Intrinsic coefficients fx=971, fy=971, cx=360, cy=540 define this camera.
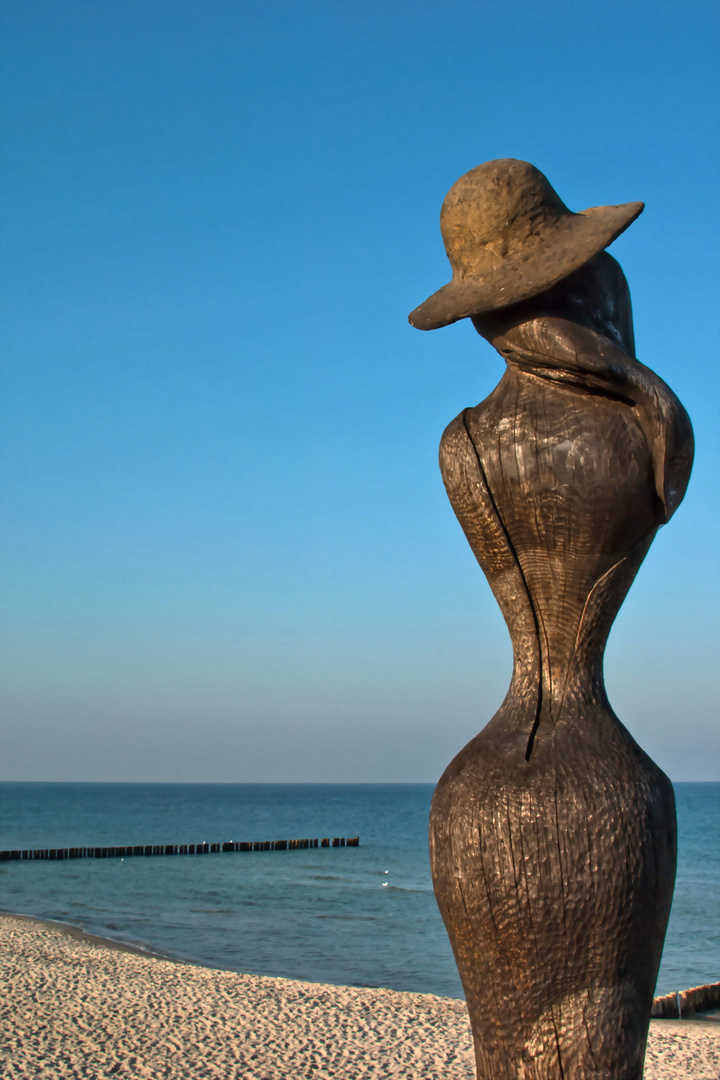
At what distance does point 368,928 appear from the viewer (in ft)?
80.1

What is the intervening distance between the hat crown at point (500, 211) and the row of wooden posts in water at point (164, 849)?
41.7 m

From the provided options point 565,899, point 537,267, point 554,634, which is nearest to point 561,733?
point 554,634

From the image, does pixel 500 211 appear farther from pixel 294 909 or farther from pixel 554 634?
pixel 294 909

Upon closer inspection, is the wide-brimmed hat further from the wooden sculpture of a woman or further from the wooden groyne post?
the wooden groyne post

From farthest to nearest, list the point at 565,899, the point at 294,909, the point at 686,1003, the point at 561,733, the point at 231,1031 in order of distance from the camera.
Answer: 1. the point at 294,909
2. the point at 686,1003
3. the point at 231,1031
4. the point at 561,733
5. the point at 565,899

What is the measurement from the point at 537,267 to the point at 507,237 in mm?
208

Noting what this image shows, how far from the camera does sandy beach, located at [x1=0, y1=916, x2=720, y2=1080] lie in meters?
9.34

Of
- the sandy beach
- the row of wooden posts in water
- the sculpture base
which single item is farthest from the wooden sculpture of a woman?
the row of wooden posts in water

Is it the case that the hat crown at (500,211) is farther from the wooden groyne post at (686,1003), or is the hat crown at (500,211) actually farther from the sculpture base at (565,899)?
the wooden groyne post at (686,1003)

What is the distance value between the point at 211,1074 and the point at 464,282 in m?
8.38

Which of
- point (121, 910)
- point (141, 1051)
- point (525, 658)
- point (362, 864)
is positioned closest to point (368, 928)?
point (121, 910)

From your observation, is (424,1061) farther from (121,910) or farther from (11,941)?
(121,910)

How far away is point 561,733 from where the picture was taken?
308 centimetres

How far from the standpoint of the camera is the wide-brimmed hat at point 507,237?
10.6 ft
